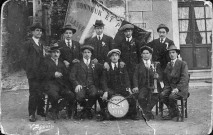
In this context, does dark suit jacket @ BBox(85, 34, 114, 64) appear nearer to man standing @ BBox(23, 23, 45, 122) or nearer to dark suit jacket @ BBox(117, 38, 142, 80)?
dark suit jacket @ BBox(117, 38, 142, 80)

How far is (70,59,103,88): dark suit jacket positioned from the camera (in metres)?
5.35

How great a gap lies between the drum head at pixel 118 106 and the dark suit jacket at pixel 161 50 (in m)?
1.00

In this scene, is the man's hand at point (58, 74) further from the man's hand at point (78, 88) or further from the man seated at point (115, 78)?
the man seated at point (115, 78)

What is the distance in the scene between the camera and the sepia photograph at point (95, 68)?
17.2ft

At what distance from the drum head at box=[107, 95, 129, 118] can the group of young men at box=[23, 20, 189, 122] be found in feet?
0.32

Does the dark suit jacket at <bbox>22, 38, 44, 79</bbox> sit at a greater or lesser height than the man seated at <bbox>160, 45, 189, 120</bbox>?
greater

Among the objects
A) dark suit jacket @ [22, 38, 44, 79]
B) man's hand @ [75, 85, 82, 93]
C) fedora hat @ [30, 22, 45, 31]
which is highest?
fedora hat @ [30, 22, 45, 31]

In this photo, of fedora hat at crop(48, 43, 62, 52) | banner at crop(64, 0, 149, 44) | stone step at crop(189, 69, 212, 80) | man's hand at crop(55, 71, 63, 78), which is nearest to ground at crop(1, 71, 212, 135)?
stone step at crop(189, 69, 212, 80)

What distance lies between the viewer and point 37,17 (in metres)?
5.45

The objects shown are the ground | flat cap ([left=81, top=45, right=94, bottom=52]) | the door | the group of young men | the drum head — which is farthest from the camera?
the door

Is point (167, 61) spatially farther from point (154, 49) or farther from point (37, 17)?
point (37, 17)

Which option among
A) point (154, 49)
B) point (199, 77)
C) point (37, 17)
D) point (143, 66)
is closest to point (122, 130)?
point (143, 66)

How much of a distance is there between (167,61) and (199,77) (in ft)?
2.92

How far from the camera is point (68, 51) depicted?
546cm
